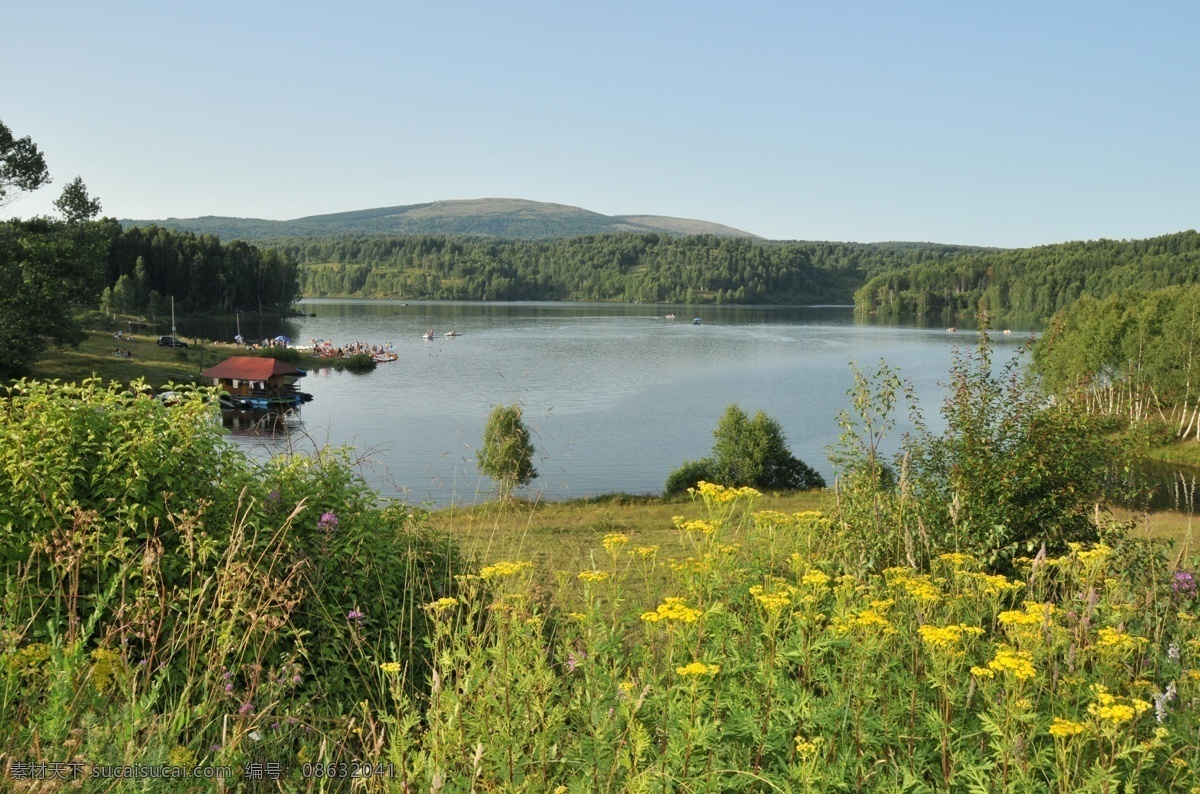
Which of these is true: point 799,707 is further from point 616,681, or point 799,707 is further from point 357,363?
point 357,363

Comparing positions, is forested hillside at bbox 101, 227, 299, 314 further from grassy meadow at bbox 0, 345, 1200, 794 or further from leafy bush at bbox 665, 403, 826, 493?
grassy meadow at bbox 0, 345, 1200, 794

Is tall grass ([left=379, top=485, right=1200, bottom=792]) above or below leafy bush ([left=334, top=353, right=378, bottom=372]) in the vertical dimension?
above

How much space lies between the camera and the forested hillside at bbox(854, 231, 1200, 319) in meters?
128

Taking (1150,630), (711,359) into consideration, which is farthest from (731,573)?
(711,359)

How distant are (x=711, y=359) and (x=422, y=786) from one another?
92282mm

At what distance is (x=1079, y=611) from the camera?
3.93m

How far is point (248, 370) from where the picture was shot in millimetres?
58719

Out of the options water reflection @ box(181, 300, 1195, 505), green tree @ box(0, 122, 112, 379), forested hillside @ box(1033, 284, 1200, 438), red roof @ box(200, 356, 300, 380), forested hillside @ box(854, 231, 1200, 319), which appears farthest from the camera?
forested hillside @ box(854, 231, 1200, 319)

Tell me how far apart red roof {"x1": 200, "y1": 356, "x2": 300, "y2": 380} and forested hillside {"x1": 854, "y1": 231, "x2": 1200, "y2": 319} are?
8772cm

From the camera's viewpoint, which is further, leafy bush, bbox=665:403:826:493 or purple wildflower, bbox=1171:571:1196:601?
leafy bush, bbox=665:403:826:493

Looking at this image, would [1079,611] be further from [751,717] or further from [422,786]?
[422,786]

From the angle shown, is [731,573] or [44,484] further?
[44,484]

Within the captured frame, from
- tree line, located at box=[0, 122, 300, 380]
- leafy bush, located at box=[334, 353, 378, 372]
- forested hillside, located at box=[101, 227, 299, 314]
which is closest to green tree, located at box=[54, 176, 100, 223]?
tree line, located at box=[0, 122, 300, 380]

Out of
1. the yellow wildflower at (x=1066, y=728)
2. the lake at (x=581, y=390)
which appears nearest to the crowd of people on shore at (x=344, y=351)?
the lake at (x=581, y=390)
